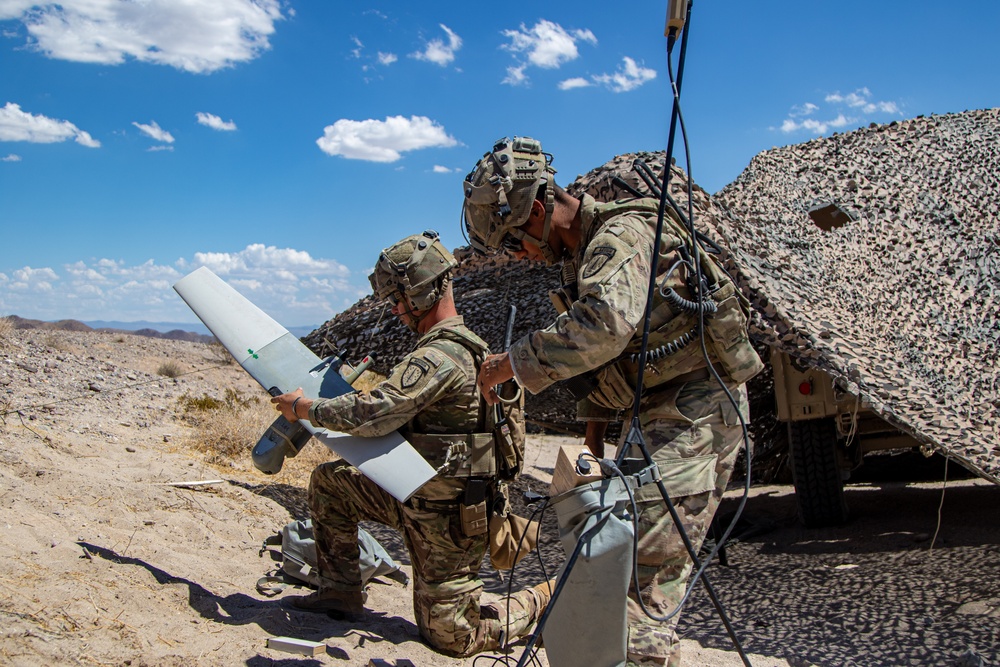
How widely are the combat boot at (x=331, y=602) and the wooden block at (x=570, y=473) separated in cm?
180

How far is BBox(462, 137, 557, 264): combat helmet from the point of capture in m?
2.88

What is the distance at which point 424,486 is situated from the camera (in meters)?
3.58

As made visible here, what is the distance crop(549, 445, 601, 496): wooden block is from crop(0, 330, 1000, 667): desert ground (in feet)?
2.92

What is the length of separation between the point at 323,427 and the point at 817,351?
270cm

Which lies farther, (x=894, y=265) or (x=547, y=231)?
(x=894, y=265)

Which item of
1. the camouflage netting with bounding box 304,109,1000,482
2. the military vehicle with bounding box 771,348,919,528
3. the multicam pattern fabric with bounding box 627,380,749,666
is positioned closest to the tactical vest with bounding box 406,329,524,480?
the multicam pattern fabric with bounding box 627,380,749,666

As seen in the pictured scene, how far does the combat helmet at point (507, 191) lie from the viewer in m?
2.88

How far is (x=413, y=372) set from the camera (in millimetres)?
3439

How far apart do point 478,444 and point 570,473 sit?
1.29 metres

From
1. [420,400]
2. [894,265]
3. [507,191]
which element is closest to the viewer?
[507,191]

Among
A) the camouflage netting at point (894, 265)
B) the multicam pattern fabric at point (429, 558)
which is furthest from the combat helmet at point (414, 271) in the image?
the camouflage netting at point (894, 265)

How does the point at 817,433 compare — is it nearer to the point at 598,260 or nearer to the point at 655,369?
the point at 655,369

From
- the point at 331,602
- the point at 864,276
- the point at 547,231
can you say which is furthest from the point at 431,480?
the point at 864,276

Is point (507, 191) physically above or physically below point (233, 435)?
above
